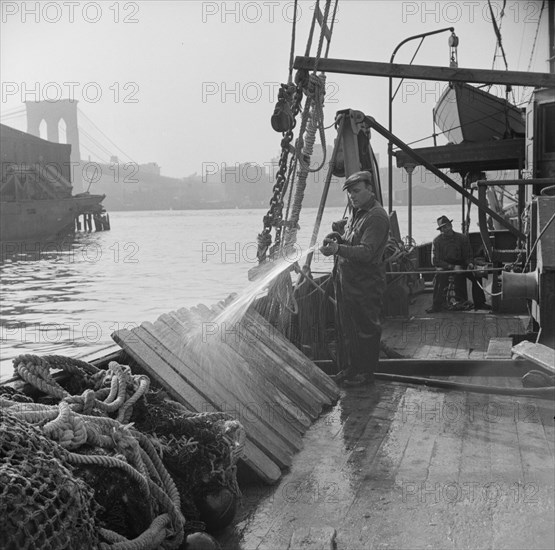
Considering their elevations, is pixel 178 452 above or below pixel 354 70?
below

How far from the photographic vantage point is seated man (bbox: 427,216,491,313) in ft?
41.1

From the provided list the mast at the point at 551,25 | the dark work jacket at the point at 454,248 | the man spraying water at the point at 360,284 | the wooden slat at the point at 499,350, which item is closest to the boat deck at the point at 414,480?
the man spraying water at the point at 360,284

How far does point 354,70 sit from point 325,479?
5.06 metres

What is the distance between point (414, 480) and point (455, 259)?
851 cm

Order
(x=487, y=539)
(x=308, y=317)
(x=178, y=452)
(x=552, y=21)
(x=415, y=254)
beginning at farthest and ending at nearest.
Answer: (x=552, y=21)
(x=415, y=254)
(x=308, y=317)
(x=178, y=452)
(x=487, y=539)

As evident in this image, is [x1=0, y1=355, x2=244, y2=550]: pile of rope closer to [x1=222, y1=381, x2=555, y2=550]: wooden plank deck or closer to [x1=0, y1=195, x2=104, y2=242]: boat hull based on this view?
[x1=222, y1=381, x2=555, y2=550]: wooden plank deck

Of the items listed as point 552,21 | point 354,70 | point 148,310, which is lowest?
point 148,310

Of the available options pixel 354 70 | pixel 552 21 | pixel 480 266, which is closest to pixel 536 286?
pixel 354 70

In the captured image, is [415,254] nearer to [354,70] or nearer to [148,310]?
[354,70]

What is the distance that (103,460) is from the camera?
3.43 meters

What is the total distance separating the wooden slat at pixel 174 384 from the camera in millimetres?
4672

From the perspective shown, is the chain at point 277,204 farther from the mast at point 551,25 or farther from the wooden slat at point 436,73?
the mast at point 551,25

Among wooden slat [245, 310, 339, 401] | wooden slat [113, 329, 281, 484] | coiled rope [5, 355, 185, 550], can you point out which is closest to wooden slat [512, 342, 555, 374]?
wooden slat [245, 310, 339, 401]

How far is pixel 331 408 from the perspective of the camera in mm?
6348
